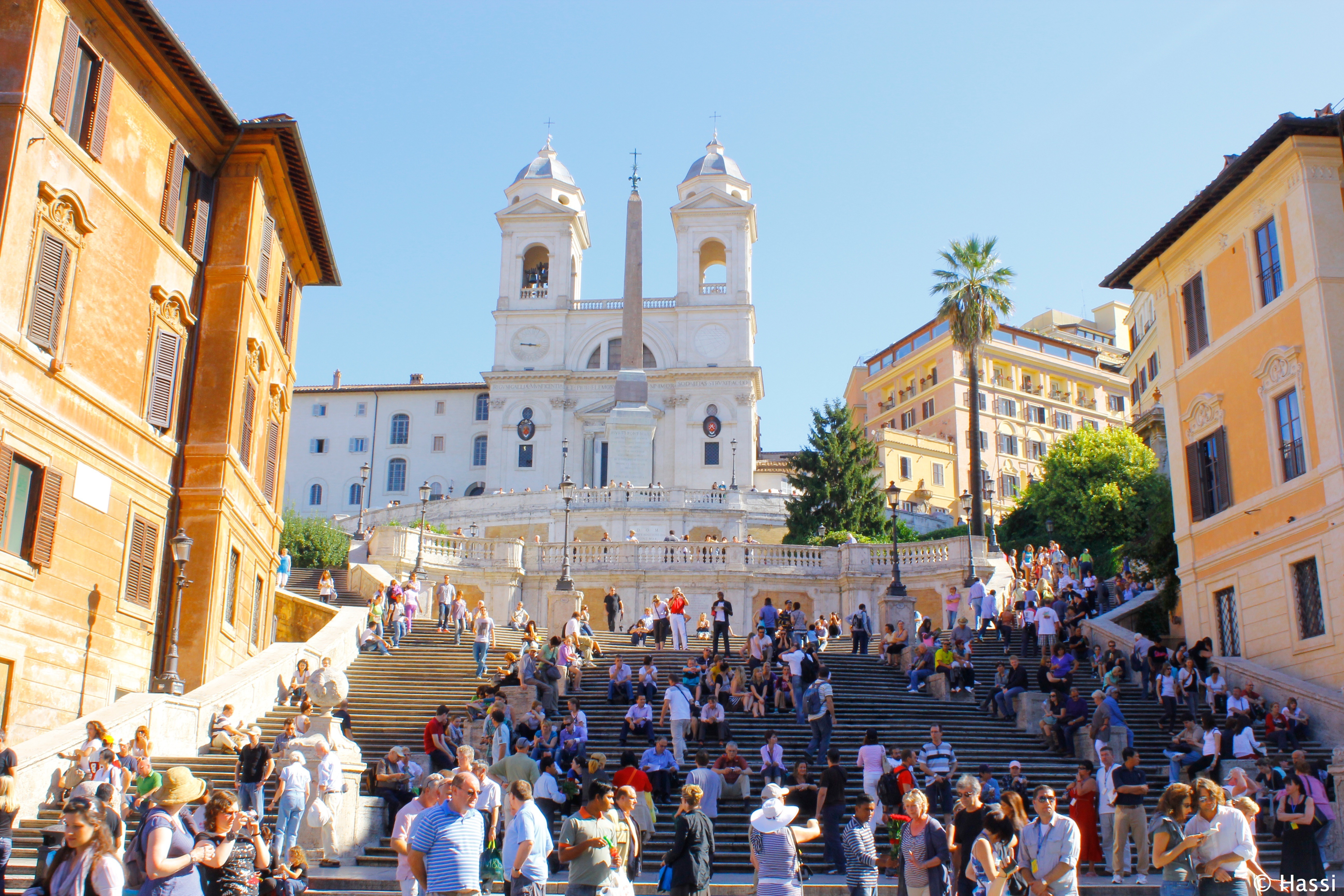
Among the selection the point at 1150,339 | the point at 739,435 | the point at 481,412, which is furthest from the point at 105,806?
the point at 481,412

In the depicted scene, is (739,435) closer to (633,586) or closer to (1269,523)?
(633,586)

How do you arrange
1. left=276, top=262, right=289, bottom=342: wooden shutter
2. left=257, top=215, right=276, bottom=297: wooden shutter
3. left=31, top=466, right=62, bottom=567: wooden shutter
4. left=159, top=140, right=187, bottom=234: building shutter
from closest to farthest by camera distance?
left=31, top=466, right=62, bottom=567: wooden shutter → left=159, top=140, right=187, bottom=234: building shutter → left=257, top=215, right=276, bottom=297: wooden shutter → left=276, top=262, right=289, bottom=342: wooden shutter

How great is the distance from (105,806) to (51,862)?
3.66 m


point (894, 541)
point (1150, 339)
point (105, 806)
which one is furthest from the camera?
point (1150, 339)

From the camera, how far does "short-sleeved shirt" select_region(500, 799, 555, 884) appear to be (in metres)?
9.93

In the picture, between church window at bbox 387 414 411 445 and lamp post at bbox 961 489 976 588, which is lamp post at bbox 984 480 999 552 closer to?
lamp post at bbox 961 489 976 588

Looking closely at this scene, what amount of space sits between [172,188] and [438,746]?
11.8 m

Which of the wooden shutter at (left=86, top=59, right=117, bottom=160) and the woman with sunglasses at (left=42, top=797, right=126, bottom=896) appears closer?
the woman with sunglasses at (left=42, top=797, right=126, bottom=896)

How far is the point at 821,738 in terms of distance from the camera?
18969 mm

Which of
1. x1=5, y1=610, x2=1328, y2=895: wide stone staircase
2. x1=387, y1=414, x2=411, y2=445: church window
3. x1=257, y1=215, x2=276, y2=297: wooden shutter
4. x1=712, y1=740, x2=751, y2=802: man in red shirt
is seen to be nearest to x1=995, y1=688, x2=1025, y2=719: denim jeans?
x1=5, y1=610, x2=1328, y2=895: wide stone staircase

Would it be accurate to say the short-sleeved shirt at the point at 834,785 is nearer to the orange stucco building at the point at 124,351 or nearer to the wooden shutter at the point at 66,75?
the orange stucco building at the point at 124,351

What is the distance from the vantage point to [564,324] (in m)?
80.2

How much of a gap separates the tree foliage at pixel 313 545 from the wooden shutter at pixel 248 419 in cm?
2043

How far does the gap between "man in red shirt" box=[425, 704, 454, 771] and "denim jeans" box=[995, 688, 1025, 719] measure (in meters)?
9.87
